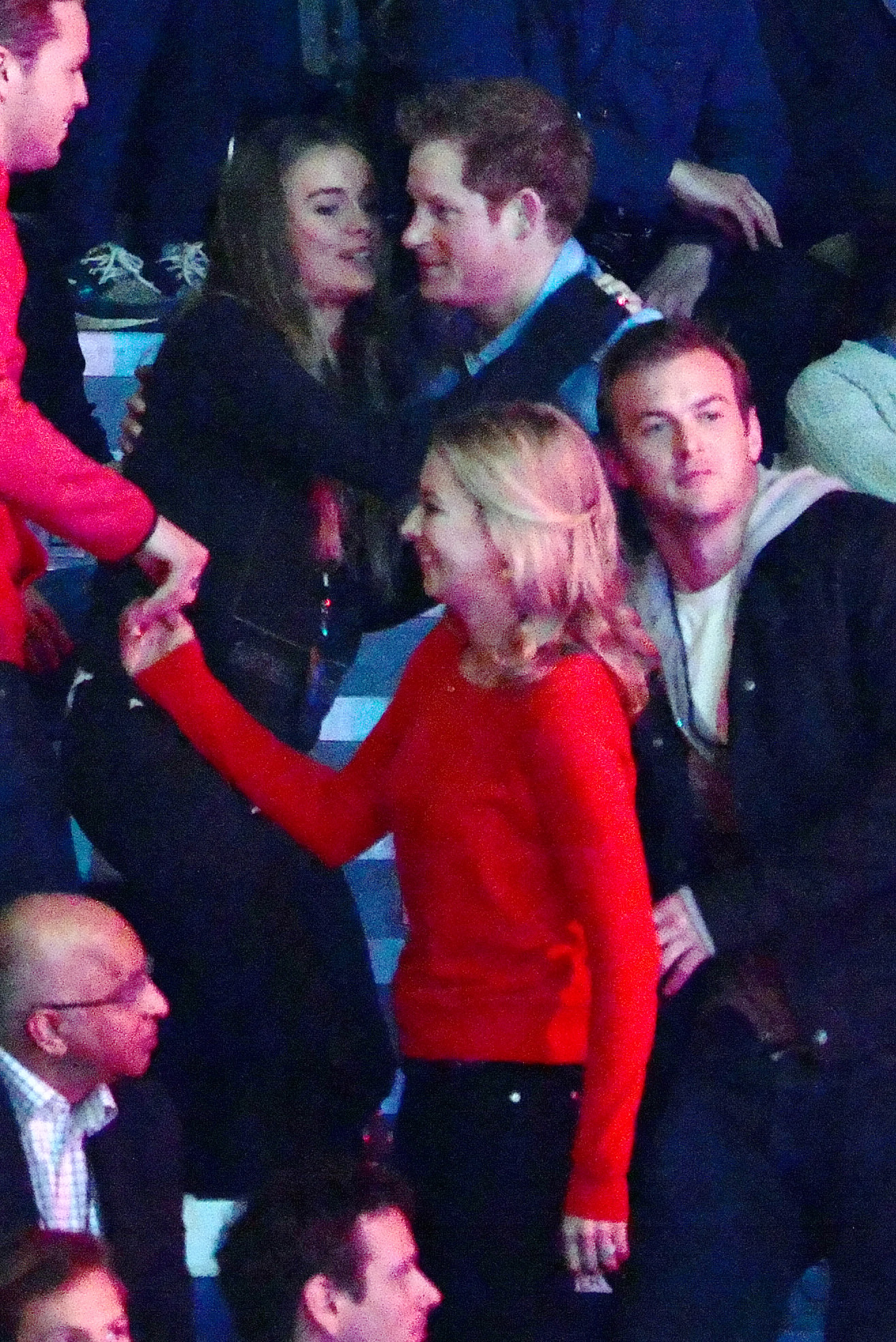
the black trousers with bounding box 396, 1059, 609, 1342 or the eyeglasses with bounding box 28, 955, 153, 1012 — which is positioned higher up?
the eyeglasses with bounding box 28, 955, 153, 1012

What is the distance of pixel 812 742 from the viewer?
215 centimetres

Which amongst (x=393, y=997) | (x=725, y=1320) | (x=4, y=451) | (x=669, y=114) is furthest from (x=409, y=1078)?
(x=669, y=114)

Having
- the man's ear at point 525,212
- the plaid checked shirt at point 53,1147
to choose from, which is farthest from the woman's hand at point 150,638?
the man's ear at point 525,212

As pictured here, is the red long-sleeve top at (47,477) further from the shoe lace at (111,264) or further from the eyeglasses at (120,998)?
the shoe lace at (111,264)

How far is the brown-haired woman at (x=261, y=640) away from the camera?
7.40ft

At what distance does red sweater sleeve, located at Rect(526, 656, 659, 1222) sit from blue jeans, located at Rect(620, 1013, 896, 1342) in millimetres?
153

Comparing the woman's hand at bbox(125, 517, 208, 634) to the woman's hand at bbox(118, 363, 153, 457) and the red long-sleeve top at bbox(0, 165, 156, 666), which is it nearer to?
the red long-sleeve top at bbox(0, 165, 156, 666)

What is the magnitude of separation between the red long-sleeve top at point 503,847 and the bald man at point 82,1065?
0.88ft

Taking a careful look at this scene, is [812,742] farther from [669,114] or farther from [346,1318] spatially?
[669,114]

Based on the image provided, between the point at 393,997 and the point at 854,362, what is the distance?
44.6 inches

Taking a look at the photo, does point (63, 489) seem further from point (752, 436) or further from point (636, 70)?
point (636, 70)

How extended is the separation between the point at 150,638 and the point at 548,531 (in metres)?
0.52

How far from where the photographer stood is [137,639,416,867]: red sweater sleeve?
2.24m

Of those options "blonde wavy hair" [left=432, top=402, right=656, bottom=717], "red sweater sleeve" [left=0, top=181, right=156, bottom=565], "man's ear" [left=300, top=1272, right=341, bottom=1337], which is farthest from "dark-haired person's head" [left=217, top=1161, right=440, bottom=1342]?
"red sweater sleeve" [left=0, top=181, right=156, bottom=565]
